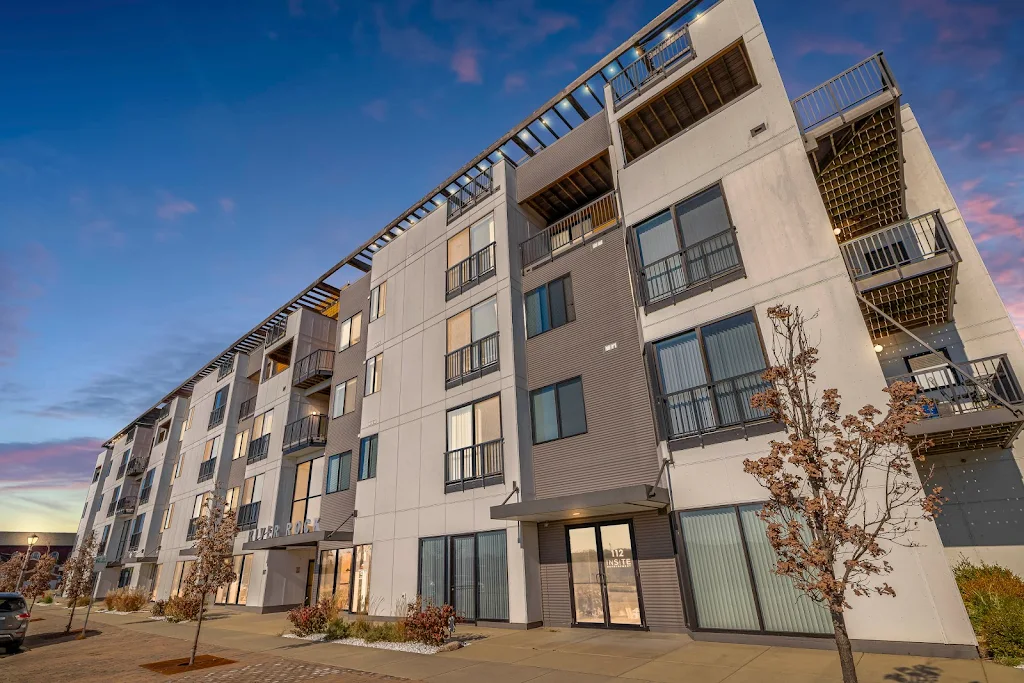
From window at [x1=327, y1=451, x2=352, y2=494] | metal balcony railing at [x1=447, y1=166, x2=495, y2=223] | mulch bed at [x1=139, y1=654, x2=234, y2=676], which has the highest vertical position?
metal balcony railing at [x1=447, y1=166, x2=495, y2=223]

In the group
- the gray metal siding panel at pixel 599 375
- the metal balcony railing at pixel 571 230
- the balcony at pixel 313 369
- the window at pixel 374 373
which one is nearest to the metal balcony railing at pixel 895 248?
the gray metal siding panel at pixel 599 375

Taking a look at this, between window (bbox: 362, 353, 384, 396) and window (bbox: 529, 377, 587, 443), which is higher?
window (bbox: 362, 353, 384, 396)

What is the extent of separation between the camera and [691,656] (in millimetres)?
9781

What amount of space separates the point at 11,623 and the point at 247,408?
18.5m

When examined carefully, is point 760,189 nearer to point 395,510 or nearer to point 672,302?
point 672,302

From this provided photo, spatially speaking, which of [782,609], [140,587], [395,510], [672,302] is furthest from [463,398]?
[140,587]

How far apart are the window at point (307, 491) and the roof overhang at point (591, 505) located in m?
13.8

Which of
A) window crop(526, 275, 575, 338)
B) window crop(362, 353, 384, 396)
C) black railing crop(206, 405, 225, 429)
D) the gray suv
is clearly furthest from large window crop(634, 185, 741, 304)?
black railing crop(206, 405, 225, 429)

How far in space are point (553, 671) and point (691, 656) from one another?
2.75 m

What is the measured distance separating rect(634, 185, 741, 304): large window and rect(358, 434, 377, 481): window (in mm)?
13171

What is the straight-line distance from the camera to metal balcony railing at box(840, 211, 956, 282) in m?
11.6

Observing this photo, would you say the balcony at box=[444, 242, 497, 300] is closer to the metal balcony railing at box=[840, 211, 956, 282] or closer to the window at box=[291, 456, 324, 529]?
the metal balcony railing at box=[840, 211, 956, 282]

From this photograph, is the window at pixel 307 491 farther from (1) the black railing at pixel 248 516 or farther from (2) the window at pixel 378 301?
(2) the window at pixel 378 301

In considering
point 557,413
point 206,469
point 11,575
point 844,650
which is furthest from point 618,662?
point 11,575
